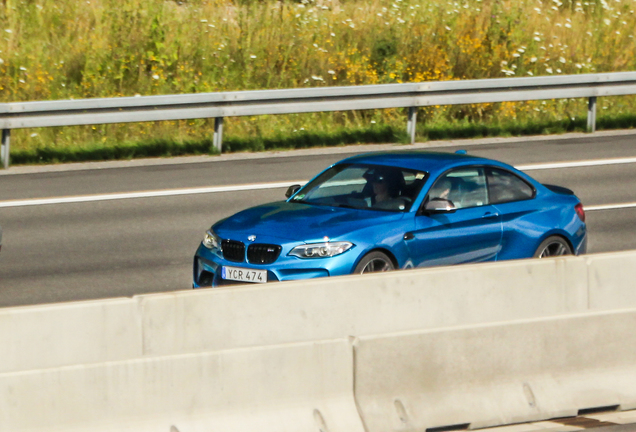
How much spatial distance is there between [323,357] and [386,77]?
1648cm

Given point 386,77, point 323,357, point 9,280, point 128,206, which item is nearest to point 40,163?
point 128,206

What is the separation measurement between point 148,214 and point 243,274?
16.2 ft

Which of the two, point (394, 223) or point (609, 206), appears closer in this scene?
point (394, 223)

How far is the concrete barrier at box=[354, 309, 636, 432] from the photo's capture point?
642 cm

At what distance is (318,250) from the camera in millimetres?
8961

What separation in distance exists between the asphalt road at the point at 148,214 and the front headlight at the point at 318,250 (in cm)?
231

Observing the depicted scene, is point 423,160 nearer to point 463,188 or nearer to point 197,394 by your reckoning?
point 463,188

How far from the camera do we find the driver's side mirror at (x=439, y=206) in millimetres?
9562

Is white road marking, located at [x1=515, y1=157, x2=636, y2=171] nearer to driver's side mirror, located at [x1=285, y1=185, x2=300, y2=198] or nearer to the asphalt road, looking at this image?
the asphalt road

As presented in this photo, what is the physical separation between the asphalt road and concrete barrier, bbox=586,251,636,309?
4.37 m

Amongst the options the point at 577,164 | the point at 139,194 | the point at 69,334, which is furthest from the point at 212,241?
the point at 577,164

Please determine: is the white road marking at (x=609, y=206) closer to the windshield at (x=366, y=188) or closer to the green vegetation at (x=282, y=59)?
the windshield at (x=366, y=188)

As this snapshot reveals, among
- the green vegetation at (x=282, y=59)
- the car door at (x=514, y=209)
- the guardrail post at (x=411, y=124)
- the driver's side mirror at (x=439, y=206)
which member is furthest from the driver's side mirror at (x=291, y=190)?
the guardrail post at (x=411, y=124)

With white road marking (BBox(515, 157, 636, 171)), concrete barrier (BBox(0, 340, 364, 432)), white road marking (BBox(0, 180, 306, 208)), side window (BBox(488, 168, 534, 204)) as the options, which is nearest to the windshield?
side window (BBox(488, 168, 534, 204))
